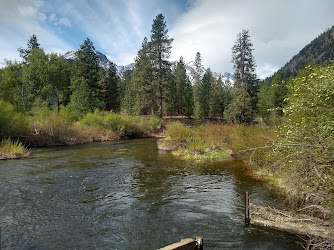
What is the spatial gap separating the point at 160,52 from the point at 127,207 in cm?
4297

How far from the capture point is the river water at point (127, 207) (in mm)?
5750

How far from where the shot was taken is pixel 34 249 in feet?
17.3

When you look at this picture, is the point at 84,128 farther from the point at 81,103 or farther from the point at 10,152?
the point at 10,152

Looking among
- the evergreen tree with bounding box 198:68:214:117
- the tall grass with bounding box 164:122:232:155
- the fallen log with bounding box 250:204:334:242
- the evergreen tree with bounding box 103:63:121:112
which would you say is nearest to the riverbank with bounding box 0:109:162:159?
the tall grass with bounding box 164:122:232:155

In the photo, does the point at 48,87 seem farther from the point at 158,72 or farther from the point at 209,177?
the point at 209,177

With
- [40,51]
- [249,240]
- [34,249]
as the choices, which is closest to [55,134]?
[34,249]

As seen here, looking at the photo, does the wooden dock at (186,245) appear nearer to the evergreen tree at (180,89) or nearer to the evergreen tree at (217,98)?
the evergreen tree at (180,89)

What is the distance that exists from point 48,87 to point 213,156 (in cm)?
4259

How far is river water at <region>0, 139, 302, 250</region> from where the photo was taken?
5.75 m

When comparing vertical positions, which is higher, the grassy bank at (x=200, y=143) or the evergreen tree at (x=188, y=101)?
the evergreen tree at (x=188, y=101)

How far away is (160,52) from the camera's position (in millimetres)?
46750

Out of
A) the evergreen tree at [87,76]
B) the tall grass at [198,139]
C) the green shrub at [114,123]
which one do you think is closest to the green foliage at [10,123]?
the green shrub at [114,123]

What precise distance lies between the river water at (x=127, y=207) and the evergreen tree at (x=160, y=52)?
34645 mm

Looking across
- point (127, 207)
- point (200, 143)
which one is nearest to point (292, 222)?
point (127, 207)
